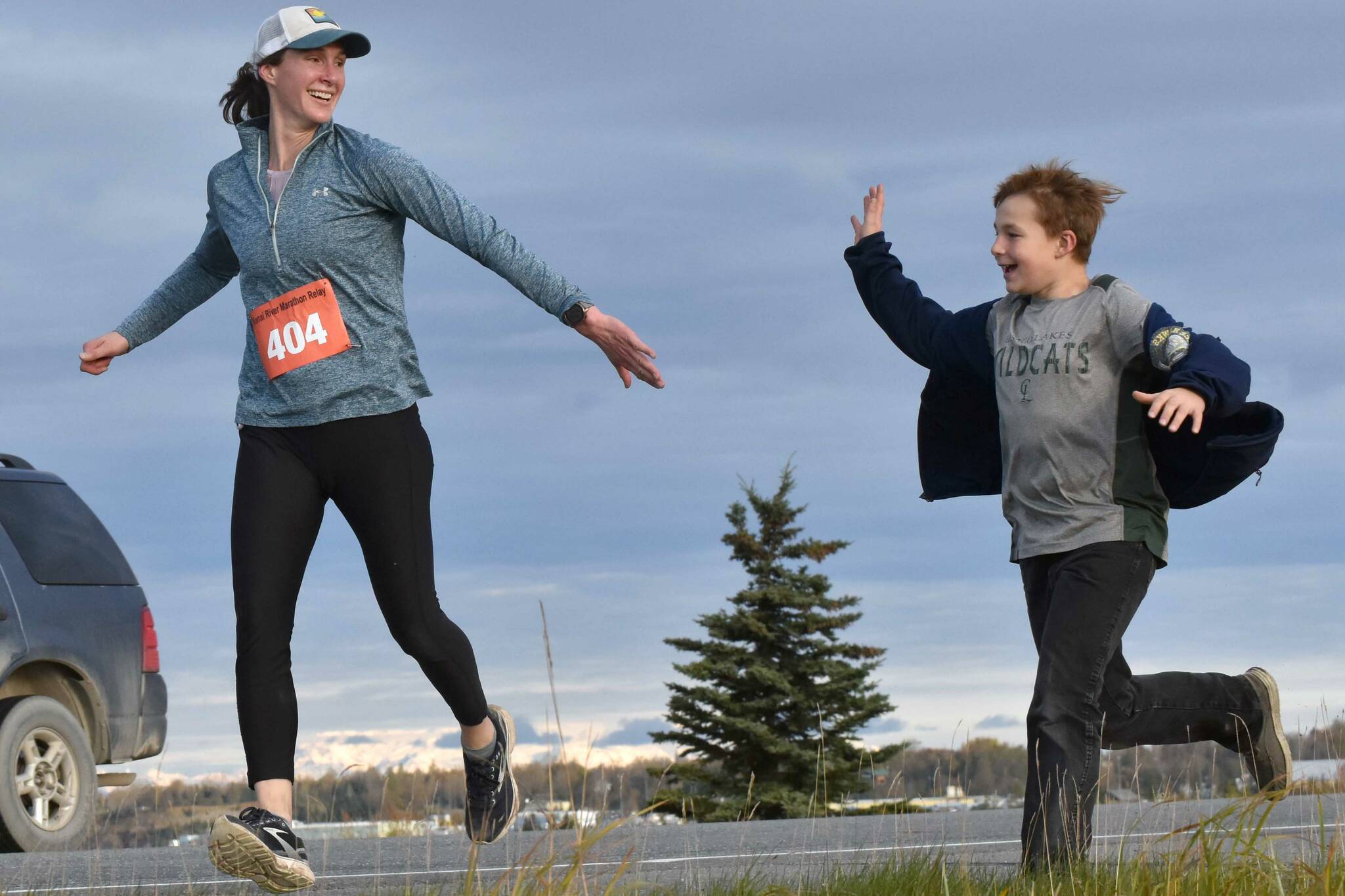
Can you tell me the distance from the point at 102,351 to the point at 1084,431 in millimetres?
3551

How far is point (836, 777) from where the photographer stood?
110 feet

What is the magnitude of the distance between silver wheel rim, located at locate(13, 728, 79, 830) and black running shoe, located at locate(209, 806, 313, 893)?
14.6 ft

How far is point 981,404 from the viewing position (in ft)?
19.7

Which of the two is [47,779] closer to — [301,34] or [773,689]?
[301,34]

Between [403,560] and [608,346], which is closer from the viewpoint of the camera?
[608,346]

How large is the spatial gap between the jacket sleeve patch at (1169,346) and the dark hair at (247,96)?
3127 mm

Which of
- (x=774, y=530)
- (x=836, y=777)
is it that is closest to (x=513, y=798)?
(x=836, y=777)

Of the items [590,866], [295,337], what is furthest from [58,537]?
[590,866]

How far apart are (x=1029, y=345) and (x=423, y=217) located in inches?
80.6

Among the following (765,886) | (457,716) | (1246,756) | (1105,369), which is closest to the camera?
(765,886)

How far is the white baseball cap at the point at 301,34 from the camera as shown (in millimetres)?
5133

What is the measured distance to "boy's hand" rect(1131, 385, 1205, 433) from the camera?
469 cm

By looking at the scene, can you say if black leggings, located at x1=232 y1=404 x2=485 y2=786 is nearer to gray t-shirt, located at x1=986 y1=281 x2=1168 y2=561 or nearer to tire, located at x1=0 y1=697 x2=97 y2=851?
gray t-shirt, located at x1=986 y1=281 x2=1168 y2=561

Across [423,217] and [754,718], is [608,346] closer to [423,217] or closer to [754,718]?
[423,217]
